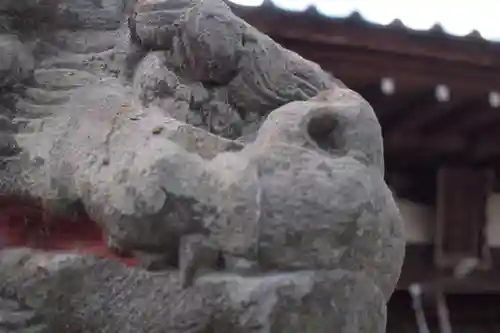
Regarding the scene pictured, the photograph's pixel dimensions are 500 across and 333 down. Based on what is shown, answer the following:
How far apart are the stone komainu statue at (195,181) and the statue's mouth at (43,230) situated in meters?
0.02

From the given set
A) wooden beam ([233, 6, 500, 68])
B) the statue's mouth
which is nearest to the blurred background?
wooden beam ([233, 6, 500, 68])

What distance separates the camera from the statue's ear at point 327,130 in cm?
90

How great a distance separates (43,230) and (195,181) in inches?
8.1

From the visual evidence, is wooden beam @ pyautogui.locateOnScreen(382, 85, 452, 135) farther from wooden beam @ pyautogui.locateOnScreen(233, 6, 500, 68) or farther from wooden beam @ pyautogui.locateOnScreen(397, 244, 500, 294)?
wooden beam @ pyautogui.locateOnScreen(397, 244, 500, 294)

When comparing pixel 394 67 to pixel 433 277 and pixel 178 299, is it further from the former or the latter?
pixel 178 299

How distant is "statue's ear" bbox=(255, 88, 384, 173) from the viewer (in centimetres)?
90

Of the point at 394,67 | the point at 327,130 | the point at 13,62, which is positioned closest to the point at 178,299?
the point at 327,130

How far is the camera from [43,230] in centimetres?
96

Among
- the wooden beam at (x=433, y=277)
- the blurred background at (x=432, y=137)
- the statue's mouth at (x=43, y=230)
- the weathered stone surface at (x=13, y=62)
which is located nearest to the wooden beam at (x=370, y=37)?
the blurred background at (x=432, y=137)

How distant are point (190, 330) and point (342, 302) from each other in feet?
0.47

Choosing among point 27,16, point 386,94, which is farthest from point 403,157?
point 27,16

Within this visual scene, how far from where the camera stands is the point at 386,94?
3262mm

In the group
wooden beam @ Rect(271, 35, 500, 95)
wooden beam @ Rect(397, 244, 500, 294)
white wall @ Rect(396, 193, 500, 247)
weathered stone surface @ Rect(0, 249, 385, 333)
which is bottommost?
wooden beam @ Rect(397, 244, 500, 294)

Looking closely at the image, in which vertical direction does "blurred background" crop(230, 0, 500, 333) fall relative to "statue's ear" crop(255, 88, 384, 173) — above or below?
below
